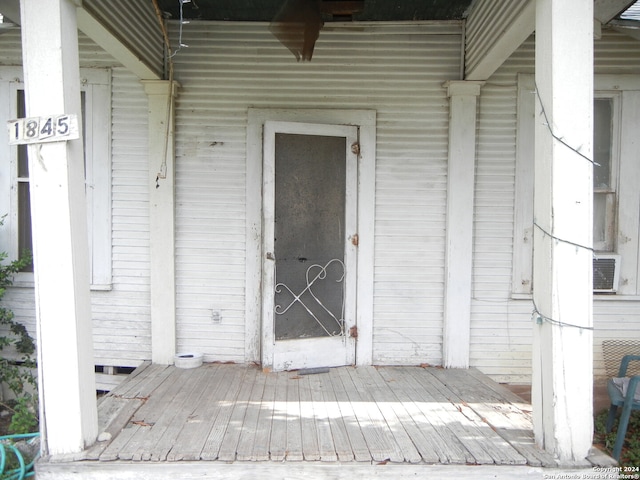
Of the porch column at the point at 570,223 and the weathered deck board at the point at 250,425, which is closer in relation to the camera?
the porch column at the point at 570,223

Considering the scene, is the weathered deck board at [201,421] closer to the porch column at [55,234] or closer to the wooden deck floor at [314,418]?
→ the wooden deck floor at [314,418]

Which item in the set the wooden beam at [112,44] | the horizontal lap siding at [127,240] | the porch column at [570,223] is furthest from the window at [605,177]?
the horizontal lap siding at [127,240]

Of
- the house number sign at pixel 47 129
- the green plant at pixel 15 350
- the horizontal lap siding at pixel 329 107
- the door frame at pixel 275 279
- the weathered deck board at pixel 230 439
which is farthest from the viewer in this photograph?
the horizontal lap siding at pixel 329 107

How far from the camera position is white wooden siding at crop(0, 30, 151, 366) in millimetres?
4160

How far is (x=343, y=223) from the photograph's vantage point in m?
4.17

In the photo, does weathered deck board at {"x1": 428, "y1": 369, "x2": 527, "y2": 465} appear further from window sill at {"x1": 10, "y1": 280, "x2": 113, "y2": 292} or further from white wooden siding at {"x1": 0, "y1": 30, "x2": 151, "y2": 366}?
window sill at {"x1": 10, "y1": 280, "x2": 113, "y2": 292}

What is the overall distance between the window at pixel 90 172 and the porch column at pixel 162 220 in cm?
42

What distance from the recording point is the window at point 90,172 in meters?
4.14

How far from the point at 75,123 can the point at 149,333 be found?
7.61 ft

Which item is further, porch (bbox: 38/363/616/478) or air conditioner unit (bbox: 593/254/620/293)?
air conditioner unit (bbox: 593/254/620/293)

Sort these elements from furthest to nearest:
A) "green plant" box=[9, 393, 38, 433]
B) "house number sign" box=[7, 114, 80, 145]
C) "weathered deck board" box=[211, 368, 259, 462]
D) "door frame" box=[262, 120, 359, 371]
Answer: "door frame" box=[262, 120, 359, 371], "green plant" box=[9, 393, 38, 433], "weathered deck board" box=[211, 368, 259, 462], "house number sign" box=[7, 114, 80, 145]

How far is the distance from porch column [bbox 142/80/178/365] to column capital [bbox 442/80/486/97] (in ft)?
8.03

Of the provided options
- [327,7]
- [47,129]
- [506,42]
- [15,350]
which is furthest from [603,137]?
[15,350]

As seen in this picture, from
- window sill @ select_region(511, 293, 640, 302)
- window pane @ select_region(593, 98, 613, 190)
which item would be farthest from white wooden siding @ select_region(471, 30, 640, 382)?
window pane @ select_region(593, 98, 613, 190)
